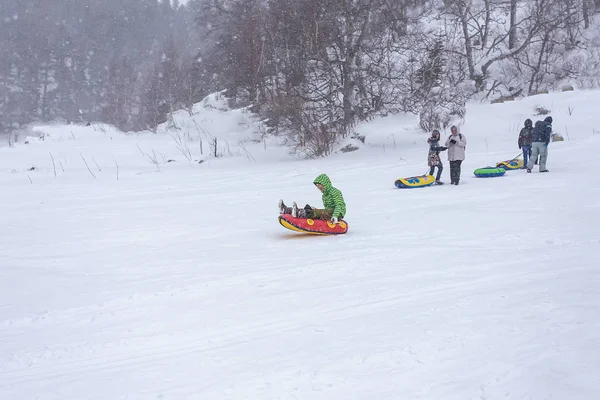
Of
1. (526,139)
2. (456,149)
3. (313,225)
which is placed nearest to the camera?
(313,225)

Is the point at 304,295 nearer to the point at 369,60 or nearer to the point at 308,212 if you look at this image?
the point at 308,212

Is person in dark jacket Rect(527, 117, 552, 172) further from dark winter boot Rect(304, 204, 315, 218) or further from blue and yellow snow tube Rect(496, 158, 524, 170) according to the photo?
dark winter boot Rect(304, 204, 315, 218)

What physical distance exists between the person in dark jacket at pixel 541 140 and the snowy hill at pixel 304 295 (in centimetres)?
113

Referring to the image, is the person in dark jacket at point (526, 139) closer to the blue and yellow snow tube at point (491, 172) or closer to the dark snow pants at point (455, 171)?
the blue and yellow snow tube at point (491, 172)

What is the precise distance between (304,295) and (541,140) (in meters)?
11.1

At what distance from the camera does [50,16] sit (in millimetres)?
68375

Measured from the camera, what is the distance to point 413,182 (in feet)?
41.8

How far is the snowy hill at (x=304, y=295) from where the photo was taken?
3.24 m

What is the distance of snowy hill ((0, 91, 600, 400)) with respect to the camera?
3242 mm

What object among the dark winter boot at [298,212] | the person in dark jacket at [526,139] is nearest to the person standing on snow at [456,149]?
the person in dark jacket at [526,139]

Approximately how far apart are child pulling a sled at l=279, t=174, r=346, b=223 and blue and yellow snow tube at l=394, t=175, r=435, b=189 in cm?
467

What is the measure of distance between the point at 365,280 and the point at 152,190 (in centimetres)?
972

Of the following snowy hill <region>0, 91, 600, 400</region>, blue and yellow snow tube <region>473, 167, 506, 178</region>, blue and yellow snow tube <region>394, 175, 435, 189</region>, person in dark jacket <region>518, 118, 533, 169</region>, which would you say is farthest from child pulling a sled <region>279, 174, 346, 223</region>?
person in dark jacket <region>518, 118, 533, 169</region>

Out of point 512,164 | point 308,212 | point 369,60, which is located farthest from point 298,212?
point 369,60
